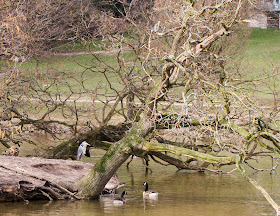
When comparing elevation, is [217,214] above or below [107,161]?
below

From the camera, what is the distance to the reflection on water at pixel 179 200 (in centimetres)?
1230

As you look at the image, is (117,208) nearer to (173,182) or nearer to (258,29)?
(173,182)

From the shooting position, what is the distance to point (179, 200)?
1359 centimetres

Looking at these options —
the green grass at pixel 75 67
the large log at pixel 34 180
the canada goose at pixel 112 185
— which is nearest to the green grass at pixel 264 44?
the green grass at pixel 75 67

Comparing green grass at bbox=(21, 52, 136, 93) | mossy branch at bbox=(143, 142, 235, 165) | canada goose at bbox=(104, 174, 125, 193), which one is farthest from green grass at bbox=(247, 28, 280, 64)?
mossy branch at bbox=(143, 142, 235, 165)

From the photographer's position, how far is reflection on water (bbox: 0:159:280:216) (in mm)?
12305

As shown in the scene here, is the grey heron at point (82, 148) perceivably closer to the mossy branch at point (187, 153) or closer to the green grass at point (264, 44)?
the mossy branch at point (187, 153)

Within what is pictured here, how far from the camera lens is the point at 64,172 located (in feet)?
47.0

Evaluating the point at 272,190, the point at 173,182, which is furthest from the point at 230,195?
the point at 173,182

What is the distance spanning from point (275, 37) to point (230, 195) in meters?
47.6

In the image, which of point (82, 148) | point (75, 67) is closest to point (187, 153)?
point (82, 148)

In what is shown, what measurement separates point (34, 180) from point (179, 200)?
3478 millimetres

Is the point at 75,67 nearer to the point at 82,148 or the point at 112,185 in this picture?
the point at 82,148

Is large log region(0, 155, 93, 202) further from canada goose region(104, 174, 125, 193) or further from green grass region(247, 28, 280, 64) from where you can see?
green grass region(247, 28, 280, 64)
